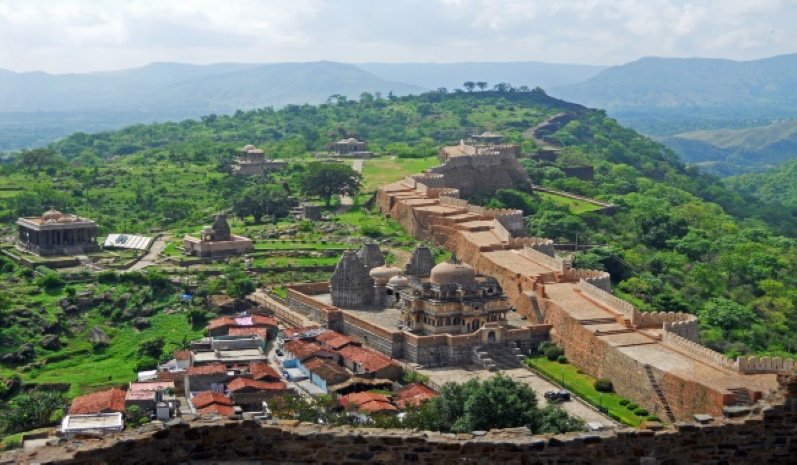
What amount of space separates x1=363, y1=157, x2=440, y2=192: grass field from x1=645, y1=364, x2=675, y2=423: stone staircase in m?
35.6

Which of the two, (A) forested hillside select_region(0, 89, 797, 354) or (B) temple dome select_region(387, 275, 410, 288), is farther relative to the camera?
(A) forested hillside select_region(0, 89, 797, 354)

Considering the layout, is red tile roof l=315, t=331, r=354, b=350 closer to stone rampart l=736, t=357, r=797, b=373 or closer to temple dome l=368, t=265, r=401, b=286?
temple dome l=368, t=265, r=401, b=286

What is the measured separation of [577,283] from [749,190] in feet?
332

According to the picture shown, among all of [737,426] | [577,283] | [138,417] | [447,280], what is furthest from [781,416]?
[577,283]

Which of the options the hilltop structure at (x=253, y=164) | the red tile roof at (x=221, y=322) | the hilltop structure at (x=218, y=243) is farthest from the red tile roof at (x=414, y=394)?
the hilltop structure at (x=253, y=164)

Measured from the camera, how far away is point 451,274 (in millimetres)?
38906

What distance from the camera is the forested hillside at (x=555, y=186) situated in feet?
169

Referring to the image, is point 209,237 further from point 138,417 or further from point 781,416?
point 781,416

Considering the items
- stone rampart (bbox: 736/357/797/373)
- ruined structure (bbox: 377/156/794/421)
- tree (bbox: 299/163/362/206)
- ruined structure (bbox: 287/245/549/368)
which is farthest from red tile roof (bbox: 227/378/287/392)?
tree (bbox: 299/163/362/206)

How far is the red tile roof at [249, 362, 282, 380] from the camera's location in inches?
1368

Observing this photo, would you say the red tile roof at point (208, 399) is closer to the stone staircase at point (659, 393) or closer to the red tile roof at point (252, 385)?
the red tile roof at point (252, 385)

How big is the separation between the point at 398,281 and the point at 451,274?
4066mm

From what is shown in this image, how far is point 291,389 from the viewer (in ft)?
112

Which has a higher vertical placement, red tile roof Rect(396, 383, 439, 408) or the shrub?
red tile roof Rect(396, 383, 439, 408)
